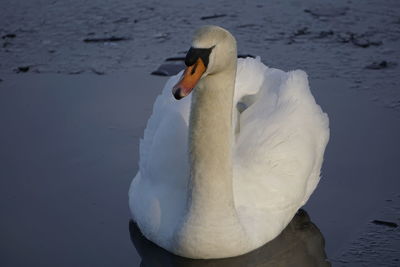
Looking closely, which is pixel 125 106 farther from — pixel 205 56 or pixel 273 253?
pixel 205 56

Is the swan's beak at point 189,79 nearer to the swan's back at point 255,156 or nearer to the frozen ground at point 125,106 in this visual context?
the swan's back at point 255,156

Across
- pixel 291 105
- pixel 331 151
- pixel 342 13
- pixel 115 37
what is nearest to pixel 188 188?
pixel 291 105

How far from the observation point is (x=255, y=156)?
543 centimetres

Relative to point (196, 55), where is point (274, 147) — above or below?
below

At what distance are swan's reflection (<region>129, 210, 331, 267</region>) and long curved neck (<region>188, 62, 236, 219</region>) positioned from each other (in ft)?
1.01

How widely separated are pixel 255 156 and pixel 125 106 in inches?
66.4

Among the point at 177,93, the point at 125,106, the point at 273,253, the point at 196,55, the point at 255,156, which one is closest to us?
the point at 177,93

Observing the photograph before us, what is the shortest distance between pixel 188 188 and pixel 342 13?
3.88m

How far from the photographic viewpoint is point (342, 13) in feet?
27.2

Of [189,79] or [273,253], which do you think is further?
[273,253]

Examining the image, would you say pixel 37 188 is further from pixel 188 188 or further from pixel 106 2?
pixel 106 2

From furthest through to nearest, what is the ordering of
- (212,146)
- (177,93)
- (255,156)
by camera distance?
(255,156) → (212,146) → (177,93)

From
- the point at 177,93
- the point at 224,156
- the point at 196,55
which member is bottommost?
the point at 224,156

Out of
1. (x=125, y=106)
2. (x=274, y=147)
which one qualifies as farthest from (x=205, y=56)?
(x=125, y=106)
